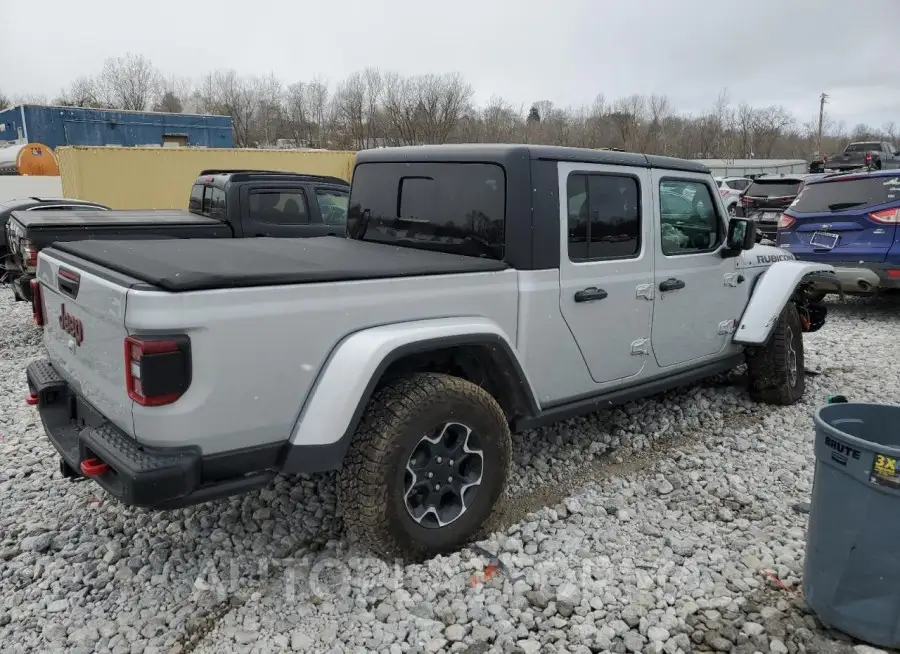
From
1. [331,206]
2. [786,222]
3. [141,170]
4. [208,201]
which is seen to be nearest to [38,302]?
[331,206]

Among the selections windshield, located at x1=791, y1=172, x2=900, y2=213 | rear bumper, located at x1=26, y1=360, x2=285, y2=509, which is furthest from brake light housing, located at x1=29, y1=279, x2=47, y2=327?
windshield, located at x1=791, y1=172, x2=900, y2=213

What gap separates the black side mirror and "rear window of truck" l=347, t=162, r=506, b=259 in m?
2.10

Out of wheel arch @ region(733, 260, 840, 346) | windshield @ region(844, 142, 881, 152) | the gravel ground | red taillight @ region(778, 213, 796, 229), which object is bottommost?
the gravel ground

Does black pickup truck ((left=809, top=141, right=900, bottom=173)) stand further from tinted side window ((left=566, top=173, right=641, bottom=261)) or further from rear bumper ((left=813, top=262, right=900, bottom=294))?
tinted side window ((left=566, top=173, right=641, bottom=261))

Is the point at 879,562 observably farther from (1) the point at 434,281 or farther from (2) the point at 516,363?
(1) the point at 434,281

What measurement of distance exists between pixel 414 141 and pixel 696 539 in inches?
1441

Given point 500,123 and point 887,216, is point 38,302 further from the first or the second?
point 500,123

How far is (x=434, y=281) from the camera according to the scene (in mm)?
3213

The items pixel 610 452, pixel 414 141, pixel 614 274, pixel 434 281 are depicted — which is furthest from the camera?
pixel 414 141

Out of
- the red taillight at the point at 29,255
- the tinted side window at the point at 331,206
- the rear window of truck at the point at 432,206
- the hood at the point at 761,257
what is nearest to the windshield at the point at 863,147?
→ the tinted side window at the point at 331,206

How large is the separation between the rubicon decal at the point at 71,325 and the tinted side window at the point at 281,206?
5349mm

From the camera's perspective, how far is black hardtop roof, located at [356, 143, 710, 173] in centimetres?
368

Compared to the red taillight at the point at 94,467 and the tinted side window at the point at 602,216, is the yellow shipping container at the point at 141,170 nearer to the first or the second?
the tinted side window at the point at 602,216

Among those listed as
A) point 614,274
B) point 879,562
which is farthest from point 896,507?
point 614,274
